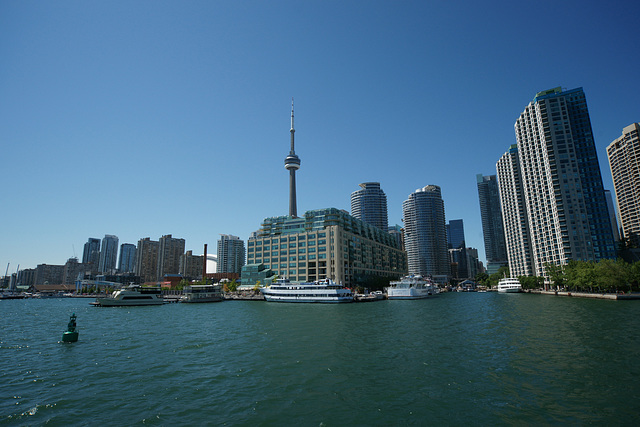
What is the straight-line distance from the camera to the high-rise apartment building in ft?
526

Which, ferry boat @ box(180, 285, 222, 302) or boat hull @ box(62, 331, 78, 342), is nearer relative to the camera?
boat hull @ box(62, 331, 78, 342)

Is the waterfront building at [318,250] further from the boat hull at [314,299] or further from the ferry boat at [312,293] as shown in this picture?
the boat hull at [314,299]

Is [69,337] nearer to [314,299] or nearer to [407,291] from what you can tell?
[314,299]

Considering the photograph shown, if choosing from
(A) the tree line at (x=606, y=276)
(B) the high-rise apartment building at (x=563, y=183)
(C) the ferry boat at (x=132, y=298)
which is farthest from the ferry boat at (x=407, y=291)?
(C) the ferry boat at (x=132, y=298)

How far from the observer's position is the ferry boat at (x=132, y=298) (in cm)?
11525

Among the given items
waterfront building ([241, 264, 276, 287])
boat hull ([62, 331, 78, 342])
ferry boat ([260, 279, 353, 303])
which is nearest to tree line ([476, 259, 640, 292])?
ferry boat ([260, 279, 353, 303])

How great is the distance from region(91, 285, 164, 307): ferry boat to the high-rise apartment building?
188m

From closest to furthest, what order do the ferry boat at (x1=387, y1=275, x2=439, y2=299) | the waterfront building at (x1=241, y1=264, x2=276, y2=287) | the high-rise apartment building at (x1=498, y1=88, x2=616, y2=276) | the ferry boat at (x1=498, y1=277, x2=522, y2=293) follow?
the ferry boat at (x1=387, y1=275, x2=439, y2=299)
the high-rise apartment building at (x1=498, y1=88, x2=616, y2=276)
the ferry boat at (x1=498, y1=277, x2=522, y2=293)
the waterfront building at (x1=241, y1=264, x2=276, y2=287)

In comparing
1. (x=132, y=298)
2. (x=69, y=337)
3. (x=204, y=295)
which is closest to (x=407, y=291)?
(x=204, y=295)

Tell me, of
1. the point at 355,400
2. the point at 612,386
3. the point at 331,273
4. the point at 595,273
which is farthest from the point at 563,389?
the point at 331,273

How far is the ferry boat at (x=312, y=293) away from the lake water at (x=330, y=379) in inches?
2773

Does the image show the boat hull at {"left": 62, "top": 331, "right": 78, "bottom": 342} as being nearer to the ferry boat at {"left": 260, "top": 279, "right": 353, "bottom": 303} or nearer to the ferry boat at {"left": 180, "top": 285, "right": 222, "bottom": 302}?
the ferry boat at {"left": 260, "top": 279, "right": 353, "bottom": 303}

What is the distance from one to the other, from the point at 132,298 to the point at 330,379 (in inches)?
4720

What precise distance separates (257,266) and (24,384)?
160 metres
